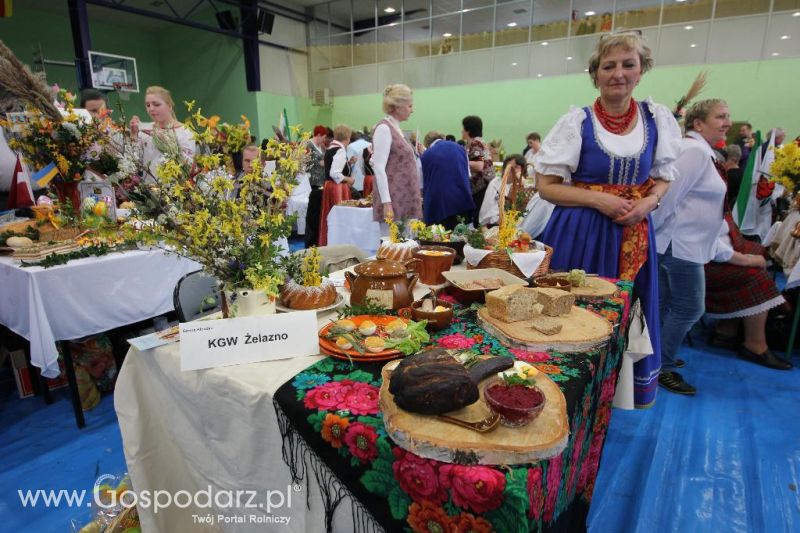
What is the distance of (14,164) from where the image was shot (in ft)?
8.80

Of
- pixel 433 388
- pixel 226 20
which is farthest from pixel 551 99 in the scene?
pixel 433 388

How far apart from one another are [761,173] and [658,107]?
4.07m

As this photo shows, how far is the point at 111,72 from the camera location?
8.48 metres

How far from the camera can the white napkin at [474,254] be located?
160 cm

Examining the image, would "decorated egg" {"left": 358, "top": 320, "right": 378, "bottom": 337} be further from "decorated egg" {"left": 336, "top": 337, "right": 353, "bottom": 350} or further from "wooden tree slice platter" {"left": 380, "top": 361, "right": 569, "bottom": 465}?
"wooden tree slice platter" {"left": 380, "top": 361, "right": 569, "bottom": 465}

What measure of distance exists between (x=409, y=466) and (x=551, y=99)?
1026 centimetres

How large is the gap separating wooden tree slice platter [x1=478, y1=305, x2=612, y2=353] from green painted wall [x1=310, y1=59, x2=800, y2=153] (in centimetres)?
892

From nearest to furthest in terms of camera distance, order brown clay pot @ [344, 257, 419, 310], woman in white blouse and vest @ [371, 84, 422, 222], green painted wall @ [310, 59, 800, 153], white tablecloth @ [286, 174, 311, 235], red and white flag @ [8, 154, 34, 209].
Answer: brown clay pot @ [344, 257, 419, 310] < red and white flag @ [8, 154, 34, 209] < woman in white blouse and vest @ [371, 84, 422, 222] < white tablecloth @ [286, 174, 311, 235] < green painted wall @ [310, 59, 800, 153]

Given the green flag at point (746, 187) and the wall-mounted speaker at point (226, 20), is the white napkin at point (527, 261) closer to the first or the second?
the green flag at point (746, 187)

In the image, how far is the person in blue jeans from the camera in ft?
7.66

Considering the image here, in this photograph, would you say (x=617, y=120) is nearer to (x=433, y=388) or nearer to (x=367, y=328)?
(x=367, y=328)

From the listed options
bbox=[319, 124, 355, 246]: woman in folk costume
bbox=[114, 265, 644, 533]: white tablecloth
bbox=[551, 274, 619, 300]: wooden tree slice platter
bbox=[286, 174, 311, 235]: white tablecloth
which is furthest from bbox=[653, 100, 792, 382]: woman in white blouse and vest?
bbox=[286, 174, 311, 235]: white tablecloth

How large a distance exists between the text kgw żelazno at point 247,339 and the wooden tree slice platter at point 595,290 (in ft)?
2.94

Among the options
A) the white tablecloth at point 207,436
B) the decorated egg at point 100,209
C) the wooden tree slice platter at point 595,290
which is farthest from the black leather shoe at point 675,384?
the decorated egg at point 100,209
